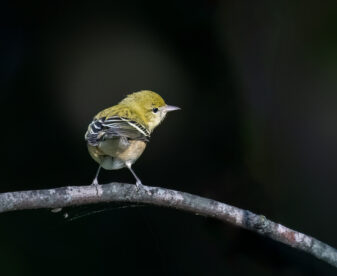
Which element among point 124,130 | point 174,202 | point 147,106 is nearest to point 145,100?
point 147,106

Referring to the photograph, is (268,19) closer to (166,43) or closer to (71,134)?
(166,43)

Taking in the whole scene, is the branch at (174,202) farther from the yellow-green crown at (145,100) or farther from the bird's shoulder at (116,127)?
the yellow-green crown at (145,100)

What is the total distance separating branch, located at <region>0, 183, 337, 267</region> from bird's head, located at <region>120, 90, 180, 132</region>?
997 mm

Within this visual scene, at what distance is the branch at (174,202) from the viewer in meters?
2.00

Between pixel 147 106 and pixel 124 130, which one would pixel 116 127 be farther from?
pixel 147 106

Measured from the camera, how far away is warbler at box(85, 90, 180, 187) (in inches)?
101

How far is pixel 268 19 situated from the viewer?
3.74m

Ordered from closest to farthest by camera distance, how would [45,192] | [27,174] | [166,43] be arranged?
[45,192]
[27,174]
[166,43]

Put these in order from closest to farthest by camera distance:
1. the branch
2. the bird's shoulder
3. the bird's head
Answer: the branch, the bird's shoulder, the bird's head

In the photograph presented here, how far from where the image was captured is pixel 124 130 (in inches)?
104

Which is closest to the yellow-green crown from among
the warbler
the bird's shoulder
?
the warbler

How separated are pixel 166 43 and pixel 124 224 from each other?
4.18 feet

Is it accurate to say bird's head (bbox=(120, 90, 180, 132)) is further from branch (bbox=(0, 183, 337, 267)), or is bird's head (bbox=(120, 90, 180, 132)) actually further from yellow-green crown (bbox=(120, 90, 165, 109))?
branch (bbox=(0, 183, 337, 267))

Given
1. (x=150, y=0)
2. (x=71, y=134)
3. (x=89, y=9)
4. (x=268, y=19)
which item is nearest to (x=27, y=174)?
(x=71, y=134)
